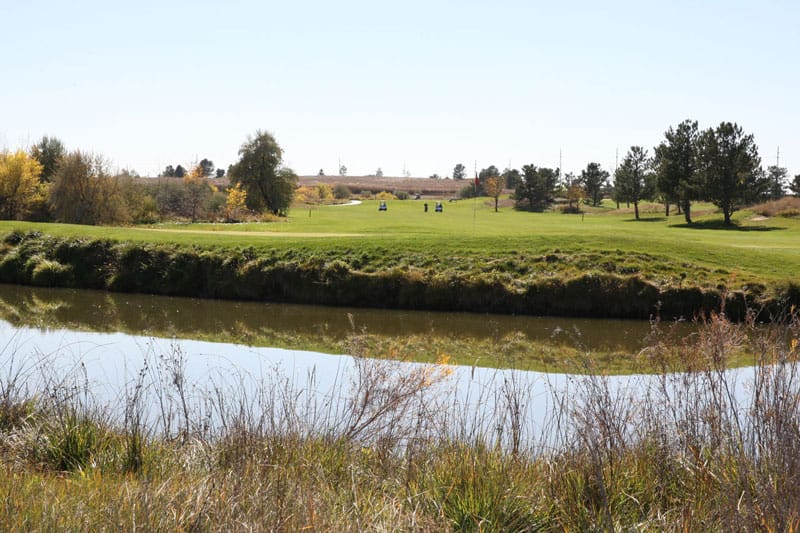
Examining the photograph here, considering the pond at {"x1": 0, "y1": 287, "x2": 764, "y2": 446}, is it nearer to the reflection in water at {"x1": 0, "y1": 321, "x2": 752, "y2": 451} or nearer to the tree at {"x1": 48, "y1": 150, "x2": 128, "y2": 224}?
the reflection in water at {"x1": 0, "y1": 321, "x2": 752, "y2": 451}

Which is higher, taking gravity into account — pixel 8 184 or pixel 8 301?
pixel 8 184

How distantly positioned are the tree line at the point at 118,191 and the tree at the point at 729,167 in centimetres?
3309

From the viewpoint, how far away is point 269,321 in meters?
20.9

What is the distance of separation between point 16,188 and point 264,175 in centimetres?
2044

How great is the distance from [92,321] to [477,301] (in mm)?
9982

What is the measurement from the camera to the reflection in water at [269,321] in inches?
741

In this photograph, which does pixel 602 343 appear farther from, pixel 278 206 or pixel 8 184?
pixel 278 206

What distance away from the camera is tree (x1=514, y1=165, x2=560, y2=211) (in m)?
95.8

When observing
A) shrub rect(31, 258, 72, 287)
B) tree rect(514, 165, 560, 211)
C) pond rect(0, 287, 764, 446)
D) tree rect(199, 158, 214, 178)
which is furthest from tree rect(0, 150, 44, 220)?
tree rect(199, 158, 214, 178)

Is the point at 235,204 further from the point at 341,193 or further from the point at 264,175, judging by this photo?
the point at 341,193

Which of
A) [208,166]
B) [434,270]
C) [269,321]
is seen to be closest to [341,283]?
[434,270]

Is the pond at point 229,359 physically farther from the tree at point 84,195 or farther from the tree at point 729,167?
the tree at point 729,167

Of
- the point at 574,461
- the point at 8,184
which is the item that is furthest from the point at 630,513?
the point at 8,184

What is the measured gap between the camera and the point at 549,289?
22.6 meters
